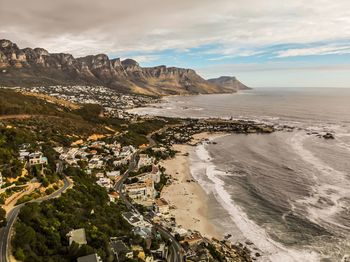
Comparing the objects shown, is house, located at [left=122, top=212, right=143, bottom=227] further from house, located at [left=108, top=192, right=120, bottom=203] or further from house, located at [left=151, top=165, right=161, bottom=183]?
house, located at [left=151, top=165, right=161, bottom=183]

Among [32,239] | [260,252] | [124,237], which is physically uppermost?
[32,239]

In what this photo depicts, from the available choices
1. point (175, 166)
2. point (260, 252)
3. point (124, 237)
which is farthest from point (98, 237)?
point (175, 166)

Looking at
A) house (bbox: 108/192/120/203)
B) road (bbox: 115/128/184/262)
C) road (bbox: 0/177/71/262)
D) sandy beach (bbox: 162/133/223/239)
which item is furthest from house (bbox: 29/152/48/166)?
sandy beach (bbox: 162/133/223/239)

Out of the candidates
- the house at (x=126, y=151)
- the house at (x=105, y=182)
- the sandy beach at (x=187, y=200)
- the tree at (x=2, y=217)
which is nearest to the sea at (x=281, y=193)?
the sandy beach at (x=187, y=200)

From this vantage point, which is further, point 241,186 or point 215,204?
point 241,186

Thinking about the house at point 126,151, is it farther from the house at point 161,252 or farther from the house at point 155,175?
the house at point 161,252

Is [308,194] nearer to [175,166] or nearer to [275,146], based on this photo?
[175,166]

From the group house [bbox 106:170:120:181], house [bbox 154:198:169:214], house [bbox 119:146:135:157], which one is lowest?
house [bbox 154:198:169:214]
